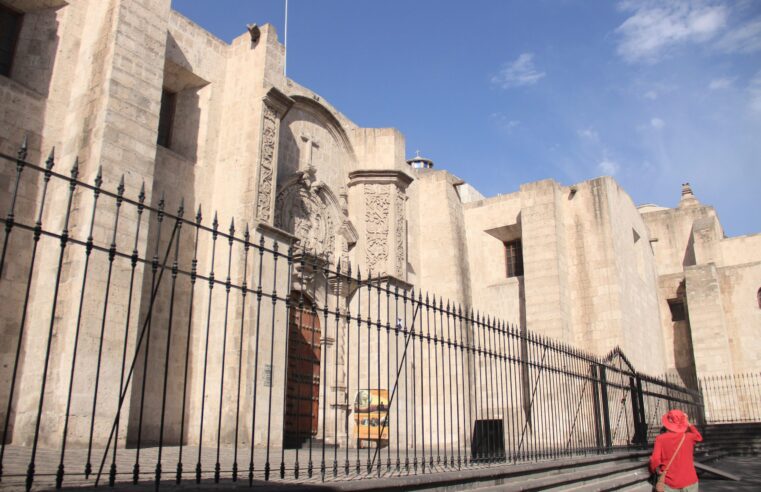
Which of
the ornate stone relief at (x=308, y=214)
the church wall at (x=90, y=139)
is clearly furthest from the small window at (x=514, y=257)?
the church wall at (x=90, y=139)

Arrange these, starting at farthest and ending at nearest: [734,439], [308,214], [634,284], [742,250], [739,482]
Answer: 1. [742,250]
2. [634,284]
3. [734,439]
4. [308,214]
5. [739,482]

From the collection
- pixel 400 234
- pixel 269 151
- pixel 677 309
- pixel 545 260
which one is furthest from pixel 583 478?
pixel 677 309

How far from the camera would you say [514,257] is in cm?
2034

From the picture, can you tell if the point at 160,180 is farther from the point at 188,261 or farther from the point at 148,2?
the point at 148,2

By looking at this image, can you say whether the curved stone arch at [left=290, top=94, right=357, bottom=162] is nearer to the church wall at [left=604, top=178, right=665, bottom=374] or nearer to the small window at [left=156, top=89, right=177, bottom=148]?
the small window at [left=156, top=89, right=177, bottom=148]

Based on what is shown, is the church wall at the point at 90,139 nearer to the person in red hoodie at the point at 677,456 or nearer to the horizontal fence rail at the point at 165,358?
the horizontal fence rail at the point at 165,358

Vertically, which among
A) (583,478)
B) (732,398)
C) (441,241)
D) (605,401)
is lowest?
(583,478)

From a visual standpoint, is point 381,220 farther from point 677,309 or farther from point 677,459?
point 677,309

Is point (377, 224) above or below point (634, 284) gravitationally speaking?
above

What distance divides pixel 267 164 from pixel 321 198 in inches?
110

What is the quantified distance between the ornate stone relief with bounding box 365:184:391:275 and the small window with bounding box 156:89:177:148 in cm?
494

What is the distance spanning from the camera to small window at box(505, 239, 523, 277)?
66.1ft

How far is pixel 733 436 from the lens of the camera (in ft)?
57.3

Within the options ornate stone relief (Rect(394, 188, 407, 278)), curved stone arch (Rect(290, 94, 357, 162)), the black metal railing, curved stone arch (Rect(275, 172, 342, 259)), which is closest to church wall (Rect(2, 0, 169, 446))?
curved stone arch (Rect(275, 172, 342, 259))
